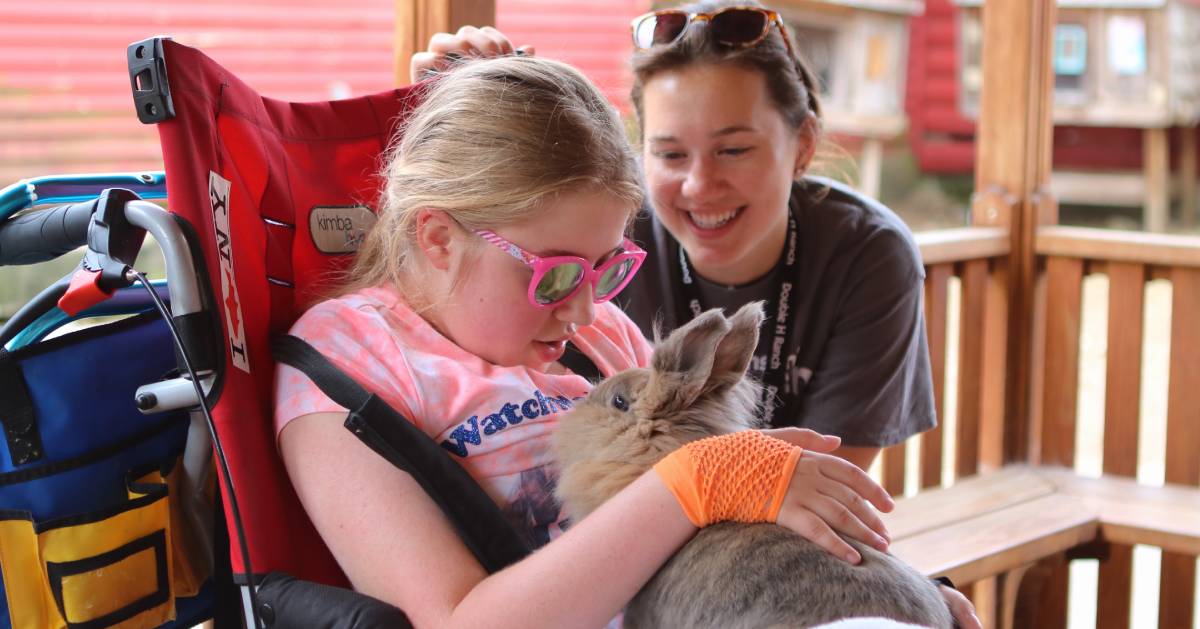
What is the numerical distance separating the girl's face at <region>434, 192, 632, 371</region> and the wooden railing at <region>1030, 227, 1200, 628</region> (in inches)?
110

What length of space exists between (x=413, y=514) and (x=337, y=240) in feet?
2.17

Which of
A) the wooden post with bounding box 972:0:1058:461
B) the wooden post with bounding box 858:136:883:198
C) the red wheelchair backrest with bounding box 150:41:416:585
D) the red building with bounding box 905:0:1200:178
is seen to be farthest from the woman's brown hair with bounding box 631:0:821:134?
the red building with bounding box 905:0:1200:178

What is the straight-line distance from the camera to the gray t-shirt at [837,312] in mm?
2600

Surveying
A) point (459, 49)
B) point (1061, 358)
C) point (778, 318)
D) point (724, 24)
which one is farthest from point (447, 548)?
point (1061, 358)

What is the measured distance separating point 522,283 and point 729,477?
47 centimetres

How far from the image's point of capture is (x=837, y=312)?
2.63 meters

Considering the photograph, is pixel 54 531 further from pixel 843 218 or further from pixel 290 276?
pixel 843 218

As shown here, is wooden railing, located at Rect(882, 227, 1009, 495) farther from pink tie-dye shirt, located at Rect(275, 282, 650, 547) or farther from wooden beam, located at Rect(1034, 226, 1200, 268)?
pink tie-dye shirt, located at Rect(275, 282, 650, 547)

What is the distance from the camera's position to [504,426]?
1.70 m

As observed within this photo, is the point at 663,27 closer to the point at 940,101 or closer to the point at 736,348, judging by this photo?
the point at 736,348

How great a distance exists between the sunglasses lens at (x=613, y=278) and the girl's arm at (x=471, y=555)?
420 millimetres

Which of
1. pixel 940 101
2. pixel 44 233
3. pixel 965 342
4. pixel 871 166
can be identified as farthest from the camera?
pixel 940 101

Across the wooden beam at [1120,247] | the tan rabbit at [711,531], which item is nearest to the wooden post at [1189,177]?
the wooden beam at [1120,247]

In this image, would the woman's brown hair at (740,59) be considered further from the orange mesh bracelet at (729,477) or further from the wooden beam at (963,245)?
the wooden beam at (963,245)
